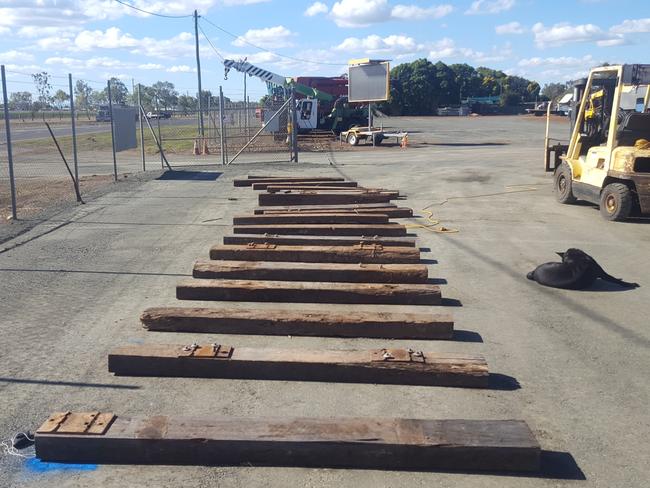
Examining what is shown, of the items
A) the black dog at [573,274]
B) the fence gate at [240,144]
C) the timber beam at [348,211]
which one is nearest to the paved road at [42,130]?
the fence gate at [240,144]

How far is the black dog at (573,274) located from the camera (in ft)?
26.0

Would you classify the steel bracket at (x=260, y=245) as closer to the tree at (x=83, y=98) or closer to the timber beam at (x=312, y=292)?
the timber beam at (x=312, y=292)

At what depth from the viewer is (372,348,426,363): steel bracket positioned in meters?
5.10

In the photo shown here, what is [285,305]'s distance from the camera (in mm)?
Result: 7109

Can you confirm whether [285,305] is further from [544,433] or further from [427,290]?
[544,433]

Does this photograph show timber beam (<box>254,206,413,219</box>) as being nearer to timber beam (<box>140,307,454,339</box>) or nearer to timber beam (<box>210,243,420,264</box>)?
timber beam (<box>210,243,420,264</box>)

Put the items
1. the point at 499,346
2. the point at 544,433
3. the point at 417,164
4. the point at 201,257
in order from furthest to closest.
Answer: the point at 417,164 → the point at 201,257 → the point at 499,346 → the point at 544,433

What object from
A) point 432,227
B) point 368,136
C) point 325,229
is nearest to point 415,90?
point 368,136

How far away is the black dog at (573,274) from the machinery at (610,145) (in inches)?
180

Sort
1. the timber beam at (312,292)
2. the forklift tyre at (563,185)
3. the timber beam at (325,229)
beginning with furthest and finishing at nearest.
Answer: the forklift tyre at (563,185), the timber beam at (325,229), the timber beam at (312,292)

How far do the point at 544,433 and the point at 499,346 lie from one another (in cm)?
168

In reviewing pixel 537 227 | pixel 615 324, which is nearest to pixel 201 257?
pixel 615 324

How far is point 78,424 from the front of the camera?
412 centimetres

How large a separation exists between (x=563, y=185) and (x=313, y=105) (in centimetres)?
2548
